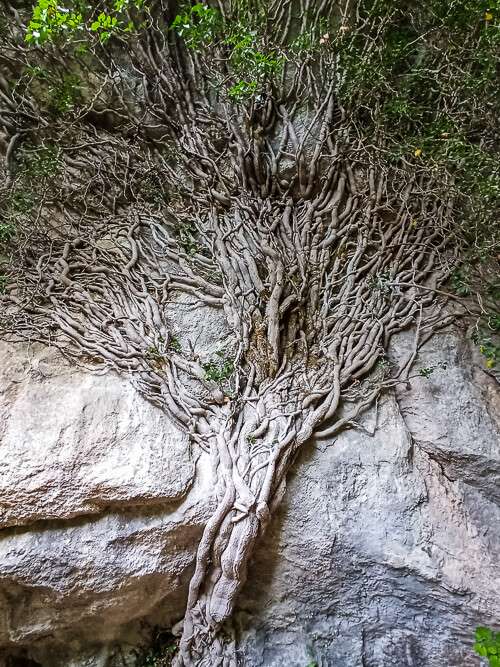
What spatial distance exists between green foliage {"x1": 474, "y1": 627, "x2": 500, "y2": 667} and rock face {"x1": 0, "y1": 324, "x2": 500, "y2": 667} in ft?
0.22

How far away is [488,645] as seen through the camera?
6.29ft

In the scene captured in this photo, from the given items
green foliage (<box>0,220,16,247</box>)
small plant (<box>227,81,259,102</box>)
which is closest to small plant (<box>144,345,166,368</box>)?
green foliage (<box>0,220,16,247</box>)

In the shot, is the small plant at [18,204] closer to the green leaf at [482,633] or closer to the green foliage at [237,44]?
the green foliage at [237,44]

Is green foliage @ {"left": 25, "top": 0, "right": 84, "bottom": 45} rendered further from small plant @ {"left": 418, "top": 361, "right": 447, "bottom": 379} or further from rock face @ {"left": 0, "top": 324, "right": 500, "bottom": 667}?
small plant @ {"left": 418, "top": 361, "right": 447, "bottom": 379}

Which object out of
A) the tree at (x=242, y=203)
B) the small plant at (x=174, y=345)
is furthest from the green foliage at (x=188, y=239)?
the small plant at (x=174, y=345)

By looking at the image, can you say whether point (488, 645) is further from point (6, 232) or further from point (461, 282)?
point (6, 232)

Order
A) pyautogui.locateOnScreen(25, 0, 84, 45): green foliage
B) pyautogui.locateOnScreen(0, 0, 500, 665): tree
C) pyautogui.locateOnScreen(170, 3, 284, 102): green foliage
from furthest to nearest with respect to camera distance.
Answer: pyautogui.locateOnScreen(170, 3, 284, 102): green foliage
pyautogui.locateOnScreen(25, 0, 84, 45): green foliage
pyautogui.locateOnScreen(0, 0, 500, 665): tree

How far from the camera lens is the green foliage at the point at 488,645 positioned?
186 centimetres

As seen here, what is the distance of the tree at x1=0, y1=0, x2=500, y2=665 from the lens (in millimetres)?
2391

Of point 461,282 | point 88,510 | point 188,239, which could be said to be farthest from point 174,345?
point 461,282

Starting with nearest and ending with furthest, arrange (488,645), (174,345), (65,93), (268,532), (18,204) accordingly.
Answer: (488,645) → (268,532) → (174,345) → (18,204) → (65,93)

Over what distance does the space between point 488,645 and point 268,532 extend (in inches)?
45.3

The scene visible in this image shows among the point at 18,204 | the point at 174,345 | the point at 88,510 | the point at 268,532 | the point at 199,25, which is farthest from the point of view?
the point at 18,204

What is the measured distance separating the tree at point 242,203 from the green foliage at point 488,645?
45.1 inches
